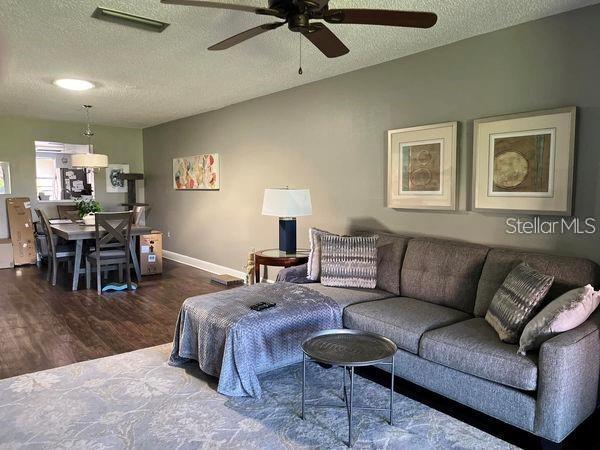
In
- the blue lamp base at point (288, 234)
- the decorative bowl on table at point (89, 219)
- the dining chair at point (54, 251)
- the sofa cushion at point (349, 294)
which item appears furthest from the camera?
the decorative bowl on table at point (89, 219)

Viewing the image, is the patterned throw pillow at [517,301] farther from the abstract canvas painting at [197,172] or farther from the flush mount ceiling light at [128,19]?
the abstract canvas painting at [197,172]

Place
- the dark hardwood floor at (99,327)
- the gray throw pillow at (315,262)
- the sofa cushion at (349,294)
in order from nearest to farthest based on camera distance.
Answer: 1. the dark hardwood floor at (99,327)
2. the sofa cushion at (349,294)
3. the gray throw pillow at (315,262)

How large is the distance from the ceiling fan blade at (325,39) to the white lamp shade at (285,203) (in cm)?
166

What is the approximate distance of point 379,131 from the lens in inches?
158

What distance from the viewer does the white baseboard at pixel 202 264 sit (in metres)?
6.01

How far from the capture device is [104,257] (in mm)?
5270

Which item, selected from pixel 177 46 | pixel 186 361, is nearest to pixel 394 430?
pixel 186 361

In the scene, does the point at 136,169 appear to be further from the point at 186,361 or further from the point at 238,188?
the point at 186,361

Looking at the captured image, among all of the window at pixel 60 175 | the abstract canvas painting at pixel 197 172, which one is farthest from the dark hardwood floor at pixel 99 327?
the window at pixel 60 175

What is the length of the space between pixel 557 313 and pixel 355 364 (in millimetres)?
1039

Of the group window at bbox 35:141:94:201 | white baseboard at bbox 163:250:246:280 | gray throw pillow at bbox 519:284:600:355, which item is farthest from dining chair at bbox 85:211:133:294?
gray throw pillow at bbox 519:284:600:355

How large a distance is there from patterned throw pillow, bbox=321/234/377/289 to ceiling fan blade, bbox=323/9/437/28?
180 centimetres

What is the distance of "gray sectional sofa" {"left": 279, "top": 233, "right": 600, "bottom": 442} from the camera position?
207 centimetres

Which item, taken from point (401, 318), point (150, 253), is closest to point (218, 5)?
point (401, 318)
